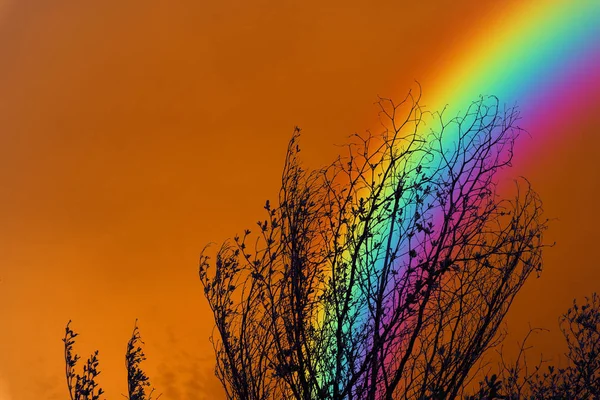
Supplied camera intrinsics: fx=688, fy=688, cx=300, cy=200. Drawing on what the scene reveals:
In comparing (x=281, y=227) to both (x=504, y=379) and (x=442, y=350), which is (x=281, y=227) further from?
(x=504, y=379)

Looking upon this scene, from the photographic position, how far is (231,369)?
2916mm

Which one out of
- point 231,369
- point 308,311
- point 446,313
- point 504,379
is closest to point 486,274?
point 446,313

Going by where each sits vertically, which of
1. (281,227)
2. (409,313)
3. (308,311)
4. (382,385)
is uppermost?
(281,227)

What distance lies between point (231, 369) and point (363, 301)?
2.11ft

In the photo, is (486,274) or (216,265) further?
(216,265)

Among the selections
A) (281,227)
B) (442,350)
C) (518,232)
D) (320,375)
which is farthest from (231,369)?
(518,232)

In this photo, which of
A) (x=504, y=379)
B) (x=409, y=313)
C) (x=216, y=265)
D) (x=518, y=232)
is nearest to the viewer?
(x=409, y=313)

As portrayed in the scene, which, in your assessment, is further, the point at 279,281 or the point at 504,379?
the point at 504,379

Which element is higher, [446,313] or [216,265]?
[216,265]

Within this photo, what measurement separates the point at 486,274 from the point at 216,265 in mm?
1160

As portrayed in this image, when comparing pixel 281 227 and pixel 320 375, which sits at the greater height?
pixel 281 227

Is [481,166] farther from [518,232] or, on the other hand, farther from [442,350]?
[442,350]

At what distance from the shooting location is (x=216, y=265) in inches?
120

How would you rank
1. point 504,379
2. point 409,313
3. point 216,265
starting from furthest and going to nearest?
1. point 504,379
2. point 216,265
3. point 409,313
